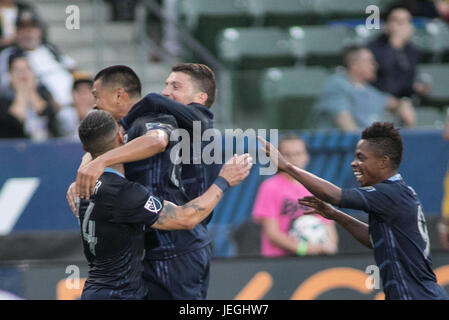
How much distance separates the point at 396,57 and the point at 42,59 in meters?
3.98

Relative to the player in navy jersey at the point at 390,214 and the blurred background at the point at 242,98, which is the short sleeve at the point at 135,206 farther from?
the blurred background at the point at 242,98

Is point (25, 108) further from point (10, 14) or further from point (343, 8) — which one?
point (343, 8)

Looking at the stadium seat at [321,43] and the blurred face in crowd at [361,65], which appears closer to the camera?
the blurred face in crowd at [361,65]

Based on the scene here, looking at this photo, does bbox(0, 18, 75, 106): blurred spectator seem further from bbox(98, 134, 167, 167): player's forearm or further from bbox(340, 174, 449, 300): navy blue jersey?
bbox(340, 174, 449, 300): navy blue jersey

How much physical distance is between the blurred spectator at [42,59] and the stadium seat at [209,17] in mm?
1901

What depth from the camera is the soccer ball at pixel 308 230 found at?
754 cm

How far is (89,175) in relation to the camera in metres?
4.52

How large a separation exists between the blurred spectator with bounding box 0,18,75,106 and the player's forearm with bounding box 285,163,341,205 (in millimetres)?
4469

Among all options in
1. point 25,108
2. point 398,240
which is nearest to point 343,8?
point 25,108

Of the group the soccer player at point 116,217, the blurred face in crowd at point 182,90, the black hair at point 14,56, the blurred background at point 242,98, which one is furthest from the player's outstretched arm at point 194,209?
the black hair at point 14,56

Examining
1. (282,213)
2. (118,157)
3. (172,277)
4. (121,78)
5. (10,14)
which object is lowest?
(282,213)
